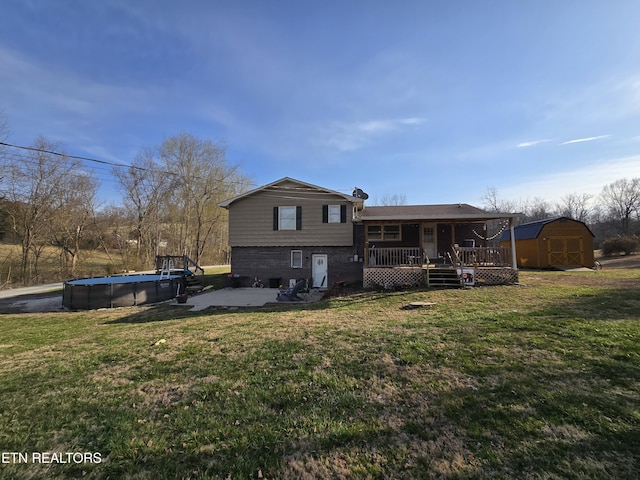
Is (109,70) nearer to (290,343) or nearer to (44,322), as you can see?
(44,322)

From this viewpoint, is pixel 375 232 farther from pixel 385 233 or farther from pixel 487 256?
pixel 487 256

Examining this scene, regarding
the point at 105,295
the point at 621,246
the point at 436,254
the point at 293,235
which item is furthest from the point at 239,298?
the point at 621,246

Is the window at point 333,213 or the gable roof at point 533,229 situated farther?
the gable roof at point 533,229

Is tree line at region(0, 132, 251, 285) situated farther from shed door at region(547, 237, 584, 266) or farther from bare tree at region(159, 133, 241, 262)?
shed door at region(547, 237, 584, 266)

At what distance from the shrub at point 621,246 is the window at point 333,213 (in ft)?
97.2

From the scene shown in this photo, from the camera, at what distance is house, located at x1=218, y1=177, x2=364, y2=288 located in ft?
50.3

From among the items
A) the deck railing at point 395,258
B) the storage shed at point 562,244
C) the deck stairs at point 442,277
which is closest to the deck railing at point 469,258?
the deck railing at point 395,258

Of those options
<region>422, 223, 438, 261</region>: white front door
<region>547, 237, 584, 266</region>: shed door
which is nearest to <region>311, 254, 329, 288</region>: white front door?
<region>422, 223, 438, 261</region>: white front door

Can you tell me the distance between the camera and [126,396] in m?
3.47

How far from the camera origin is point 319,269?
15.6m

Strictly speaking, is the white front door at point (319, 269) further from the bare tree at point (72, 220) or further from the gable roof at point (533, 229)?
the bare tree at point (72, 220)

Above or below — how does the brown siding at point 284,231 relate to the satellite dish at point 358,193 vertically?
below

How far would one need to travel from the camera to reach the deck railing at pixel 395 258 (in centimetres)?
1284

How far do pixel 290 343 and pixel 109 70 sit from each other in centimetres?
1320
